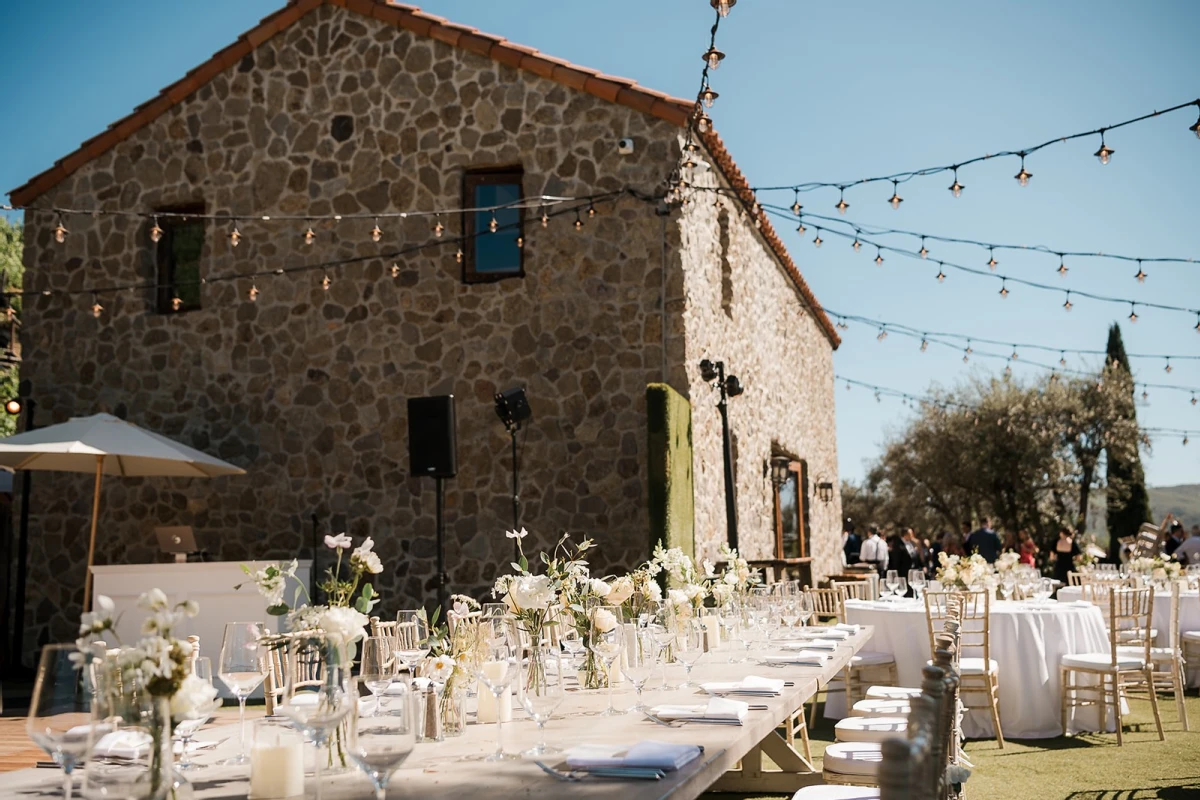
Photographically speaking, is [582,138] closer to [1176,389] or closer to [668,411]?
[668,411]

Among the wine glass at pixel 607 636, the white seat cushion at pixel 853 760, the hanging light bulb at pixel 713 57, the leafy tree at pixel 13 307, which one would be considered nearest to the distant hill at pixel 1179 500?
the leafy tree at pixel 13 307

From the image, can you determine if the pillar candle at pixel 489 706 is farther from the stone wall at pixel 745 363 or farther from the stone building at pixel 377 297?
the stone wall at pixel 745 363

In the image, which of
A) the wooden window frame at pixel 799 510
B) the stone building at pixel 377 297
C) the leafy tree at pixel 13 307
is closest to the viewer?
the stone building at pixel 377 297

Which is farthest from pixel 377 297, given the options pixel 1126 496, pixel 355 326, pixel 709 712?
pixel 1126 496

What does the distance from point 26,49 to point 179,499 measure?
9486mm

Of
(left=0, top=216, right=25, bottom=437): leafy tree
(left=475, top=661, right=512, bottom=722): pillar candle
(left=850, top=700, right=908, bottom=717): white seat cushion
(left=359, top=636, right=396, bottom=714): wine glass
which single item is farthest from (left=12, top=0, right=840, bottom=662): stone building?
(left=0, top=216, right=25, bottom=437): leafy tree

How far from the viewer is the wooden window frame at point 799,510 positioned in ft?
44.9

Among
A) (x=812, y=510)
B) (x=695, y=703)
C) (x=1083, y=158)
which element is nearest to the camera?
(x=695, y=703)

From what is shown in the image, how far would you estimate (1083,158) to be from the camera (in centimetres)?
643

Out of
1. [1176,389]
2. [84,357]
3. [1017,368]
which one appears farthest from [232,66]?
[1017,368]

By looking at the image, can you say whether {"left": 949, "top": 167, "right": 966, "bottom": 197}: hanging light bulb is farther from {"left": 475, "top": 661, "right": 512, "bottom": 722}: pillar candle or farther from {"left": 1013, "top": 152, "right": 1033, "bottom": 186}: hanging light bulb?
{"left": 475, "top": 661, "right": 512, "bottom": 722}: pillar candle

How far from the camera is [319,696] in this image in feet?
6.36

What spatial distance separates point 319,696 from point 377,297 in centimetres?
895

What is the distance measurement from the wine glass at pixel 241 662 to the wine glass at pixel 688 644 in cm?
134
